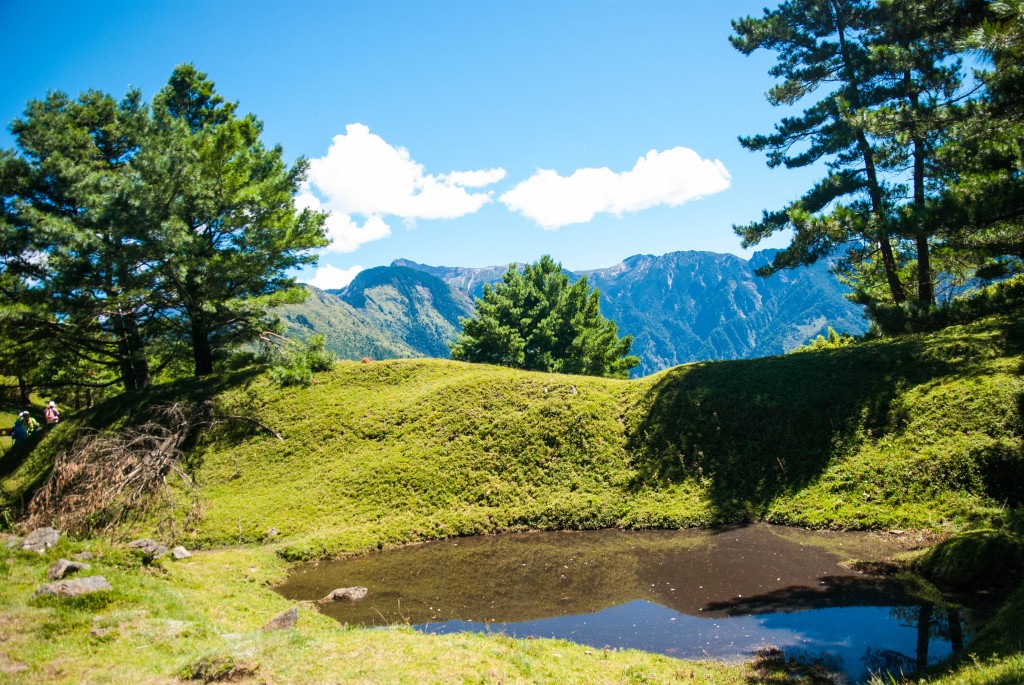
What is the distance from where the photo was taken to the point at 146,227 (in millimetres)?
24469

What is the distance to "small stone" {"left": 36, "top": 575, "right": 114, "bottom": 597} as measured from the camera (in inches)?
410

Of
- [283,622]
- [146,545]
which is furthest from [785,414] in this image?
[146,545]

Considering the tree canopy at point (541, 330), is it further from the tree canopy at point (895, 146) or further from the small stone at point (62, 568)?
the small stone at point (62, 568)

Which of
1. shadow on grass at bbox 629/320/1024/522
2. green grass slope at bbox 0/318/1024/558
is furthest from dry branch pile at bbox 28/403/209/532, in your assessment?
shadow on grass at bbox 629/320/1024/522

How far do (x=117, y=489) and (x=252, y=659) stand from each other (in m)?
13.7

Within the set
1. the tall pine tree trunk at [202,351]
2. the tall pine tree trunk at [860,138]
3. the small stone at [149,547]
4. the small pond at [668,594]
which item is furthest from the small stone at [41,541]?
the tall pine tree trunk at [860,138]

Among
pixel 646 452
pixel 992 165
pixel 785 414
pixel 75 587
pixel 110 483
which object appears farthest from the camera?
pixel 646 452

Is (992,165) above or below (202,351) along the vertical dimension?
above

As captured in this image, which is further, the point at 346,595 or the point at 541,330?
the point at 541,330

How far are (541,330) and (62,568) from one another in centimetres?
3682

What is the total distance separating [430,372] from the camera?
95.2ft

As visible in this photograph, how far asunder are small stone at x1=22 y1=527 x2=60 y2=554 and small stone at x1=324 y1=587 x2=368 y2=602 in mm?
6569

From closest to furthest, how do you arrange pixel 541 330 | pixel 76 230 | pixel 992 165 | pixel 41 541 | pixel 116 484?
pixel 41 541 → pixel 992 165 → pixel 116 484 → pixel 76 230 → pixel 541 330

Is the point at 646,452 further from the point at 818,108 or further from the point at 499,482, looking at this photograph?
the point at 818,108
